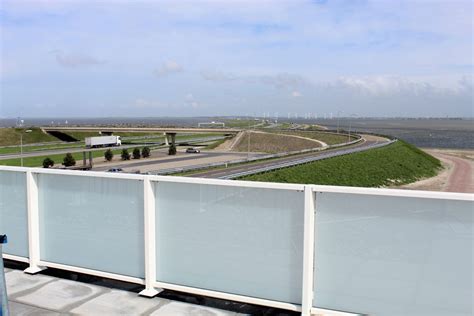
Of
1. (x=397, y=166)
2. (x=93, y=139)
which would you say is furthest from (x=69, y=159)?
(x=397, y=166)

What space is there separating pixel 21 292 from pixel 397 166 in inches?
2674

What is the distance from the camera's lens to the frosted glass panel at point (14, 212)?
5.79 m

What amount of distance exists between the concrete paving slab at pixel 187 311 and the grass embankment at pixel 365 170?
38.8 metres

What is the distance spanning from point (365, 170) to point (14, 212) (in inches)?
Answer: 2240

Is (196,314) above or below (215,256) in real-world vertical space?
below

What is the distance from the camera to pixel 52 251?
5656 mm

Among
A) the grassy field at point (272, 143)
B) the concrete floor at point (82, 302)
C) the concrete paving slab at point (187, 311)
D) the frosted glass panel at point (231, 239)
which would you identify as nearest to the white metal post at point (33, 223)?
the concrete floor at point (82, 302)

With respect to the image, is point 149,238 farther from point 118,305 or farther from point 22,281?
point 22,281

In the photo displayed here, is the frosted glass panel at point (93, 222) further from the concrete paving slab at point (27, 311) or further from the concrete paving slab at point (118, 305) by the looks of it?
the concrete paving slab at point (27, 311)

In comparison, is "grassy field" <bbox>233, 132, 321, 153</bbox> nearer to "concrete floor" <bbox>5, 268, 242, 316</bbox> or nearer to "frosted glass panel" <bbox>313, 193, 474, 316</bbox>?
"concrete floor" <bbox>5, 268, 242, 316</bbox>

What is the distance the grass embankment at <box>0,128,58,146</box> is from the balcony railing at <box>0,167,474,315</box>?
10561cm

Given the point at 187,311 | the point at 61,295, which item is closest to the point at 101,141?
the point at 61,295

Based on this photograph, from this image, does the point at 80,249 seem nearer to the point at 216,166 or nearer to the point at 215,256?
the point at 215,256

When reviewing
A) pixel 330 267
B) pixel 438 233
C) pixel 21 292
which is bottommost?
pixel 21 292
